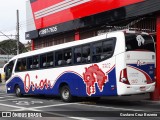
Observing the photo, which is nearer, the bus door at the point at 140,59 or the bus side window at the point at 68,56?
the bus door at the point at 140,59

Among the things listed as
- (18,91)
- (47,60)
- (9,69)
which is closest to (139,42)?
(47,60)

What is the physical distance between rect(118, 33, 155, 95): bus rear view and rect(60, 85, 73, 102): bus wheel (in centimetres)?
378

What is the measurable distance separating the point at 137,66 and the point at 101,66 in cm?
154

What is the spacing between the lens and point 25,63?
2164 cm

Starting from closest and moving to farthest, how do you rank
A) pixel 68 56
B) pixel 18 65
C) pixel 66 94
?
pixel 68 56 < pixel 66 94 < pixel 18 65

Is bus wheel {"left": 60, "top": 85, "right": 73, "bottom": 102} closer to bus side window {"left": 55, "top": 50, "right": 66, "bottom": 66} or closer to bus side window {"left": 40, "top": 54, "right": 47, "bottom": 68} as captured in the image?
bus side window {"left": 55, "top": 50, "right": 66, "bottom": 66}

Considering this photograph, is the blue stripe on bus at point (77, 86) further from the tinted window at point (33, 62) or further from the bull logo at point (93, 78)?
the tinted window at point (33, 62)

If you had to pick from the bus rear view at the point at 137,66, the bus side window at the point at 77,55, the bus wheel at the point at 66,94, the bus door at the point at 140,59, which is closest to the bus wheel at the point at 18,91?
the bus wheel at the point at 66,94

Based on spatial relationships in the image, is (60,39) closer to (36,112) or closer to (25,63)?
(25,63)

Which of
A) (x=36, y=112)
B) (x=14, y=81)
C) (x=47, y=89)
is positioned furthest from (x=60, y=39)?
(x=36, y=112)

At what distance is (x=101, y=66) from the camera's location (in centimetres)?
1541

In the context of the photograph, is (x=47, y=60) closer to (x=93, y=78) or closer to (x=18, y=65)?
(x=18, y=65)

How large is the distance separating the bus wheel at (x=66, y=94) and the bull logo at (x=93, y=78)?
61.4 inches

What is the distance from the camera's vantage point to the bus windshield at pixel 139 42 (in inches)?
584
